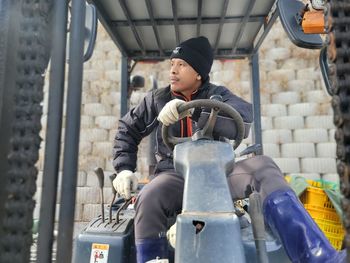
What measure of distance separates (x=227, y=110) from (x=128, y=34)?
1.75m

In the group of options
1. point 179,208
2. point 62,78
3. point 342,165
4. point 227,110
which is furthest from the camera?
point 179,208

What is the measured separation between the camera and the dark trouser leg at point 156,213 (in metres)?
1.64

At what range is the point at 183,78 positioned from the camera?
236 centimetres

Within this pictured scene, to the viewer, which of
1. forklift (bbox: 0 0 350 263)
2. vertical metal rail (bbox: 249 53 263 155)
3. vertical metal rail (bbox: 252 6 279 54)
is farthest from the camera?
vertical metal rail (bbox: 249 53 263 155)

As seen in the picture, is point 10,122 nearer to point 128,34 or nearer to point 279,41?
point 128,34

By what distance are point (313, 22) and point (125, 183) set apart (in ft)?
3.88

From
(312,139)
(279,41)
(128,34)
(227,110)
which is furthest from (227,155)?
(279,41)

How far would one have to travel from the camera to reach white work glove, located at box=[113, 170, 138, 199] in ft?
6.41

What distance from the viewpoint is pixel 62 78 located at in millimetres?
1038

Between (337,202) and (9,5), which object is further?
(337,202)

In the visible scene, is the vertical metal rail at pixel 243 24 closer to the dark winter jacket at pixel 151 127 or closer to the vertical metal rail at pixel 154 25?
the vertical metal rail at pixel 154 25

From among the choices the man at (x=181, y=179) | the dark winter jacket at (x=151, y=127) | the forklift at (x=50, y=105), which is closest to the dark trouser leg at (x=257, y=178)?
the man at (x=181, y=179)

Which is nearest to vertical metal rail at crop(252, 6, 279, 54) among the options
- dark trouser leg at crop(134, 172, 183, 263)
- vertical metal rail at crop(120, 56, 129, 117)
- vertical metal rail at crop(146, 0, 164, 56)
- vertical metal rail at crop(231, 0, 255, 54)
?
vertical metal rail at crop(231, 0, 255, 54)

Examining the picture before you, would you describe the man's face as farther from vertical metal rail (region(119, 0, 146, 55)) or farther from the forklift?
the forklift
